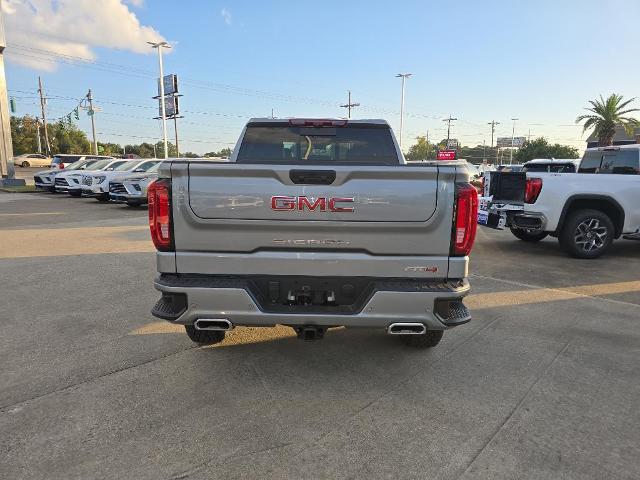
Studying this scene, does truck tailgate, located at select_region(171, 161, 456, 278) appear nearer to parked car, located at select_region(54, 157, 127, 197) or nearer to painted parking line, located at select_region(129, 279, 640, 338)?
painted parking line, located at select_region(129, 279, 640, 338)

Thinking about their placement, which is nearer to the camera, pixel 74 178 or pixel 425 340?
pixel 425 340

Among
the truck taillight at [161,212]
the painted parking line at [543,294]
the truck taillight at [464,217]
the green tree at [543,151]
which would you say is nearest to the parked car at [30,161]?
the painted parking line at [543,294]

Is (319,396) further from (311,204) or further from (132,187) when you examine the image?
(132,187)

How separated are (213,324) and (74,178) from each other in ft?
64.3

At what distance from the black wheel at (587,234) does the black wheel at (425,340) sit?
512 cm

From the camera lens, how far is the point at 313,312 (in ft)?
9.73

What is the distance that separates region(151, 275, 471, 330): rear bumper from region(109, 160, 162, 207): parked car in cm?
1313

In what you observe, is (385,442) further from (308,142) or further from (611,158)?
(611,158)

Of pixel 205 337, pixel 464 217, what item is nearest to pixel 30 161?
pixel 205 337

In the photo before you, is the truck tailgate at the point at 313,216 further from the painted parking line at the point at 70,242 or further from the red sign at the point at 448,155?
the red sign at the point at 448,155

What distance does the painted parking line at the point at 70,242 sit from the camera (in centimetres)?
823

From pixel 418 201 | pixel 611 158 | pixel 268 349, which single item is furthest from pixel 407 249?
pixel 611 158

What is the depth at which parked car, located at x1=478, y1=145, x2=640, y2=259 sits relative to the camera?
757 centimetres

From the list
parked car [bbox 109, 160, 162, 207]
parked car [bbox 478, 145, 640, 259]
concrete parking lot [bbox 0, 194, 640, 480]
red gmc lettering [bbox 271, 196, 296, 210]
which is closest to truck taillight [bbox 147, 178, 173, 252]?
red gmc lettering [bbox 271, 196, 296, 210]
